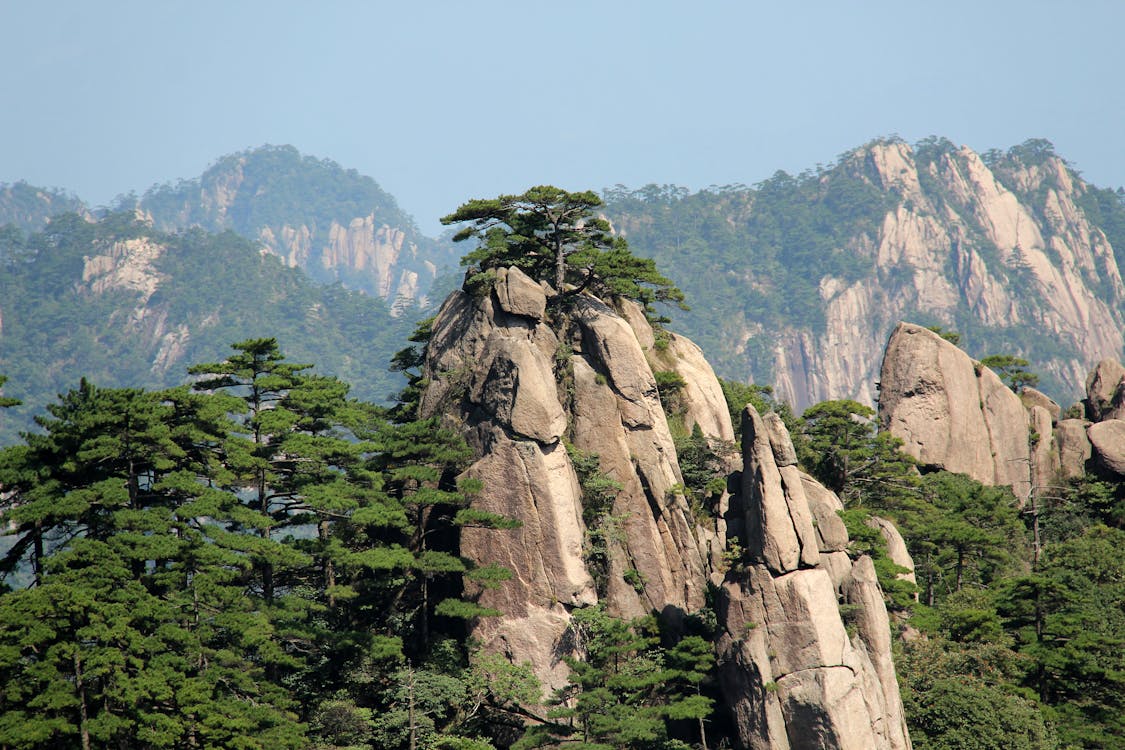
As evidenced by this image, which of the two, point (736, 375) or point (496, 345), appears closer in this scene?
point (496, 345)

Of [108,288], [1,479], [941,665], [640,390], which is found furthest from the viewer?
[108,288]

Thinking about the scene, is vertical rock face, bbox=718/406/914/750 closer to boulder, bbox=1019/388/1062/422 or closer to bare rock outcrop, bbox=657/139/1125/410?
boulder, bbox=1019/388/1062/422

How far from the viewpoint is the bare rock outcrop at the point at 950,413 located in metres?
60.7

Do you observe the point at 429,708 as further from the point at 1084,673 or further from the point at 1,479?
the point at 1084,673

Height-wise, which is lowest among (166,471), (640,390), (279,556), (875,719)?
(875,719)

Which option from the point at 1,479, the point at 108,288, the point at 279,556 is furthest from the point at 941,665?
the point at 108,288

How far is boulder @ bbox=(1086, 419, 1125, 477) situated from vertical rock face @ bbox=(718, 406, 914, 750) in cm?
2568

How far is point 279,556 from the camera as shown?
36000 millimetres

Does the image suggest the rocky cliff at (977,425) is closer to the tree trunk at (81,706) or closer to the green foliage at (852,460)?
the green foliage at (852,460)

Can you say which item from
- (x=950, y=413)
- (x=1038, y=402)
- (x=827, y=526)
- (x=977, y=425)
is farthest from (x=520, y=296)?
(x=1038, y=402)

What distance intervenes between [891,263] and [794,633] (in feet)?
517

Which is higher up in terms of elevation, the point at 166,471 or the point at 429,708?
the point at 166,471

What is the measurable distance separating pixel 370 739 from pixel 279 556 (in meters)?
5.98

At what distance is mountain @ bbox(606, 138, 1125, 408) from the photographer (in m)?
175
